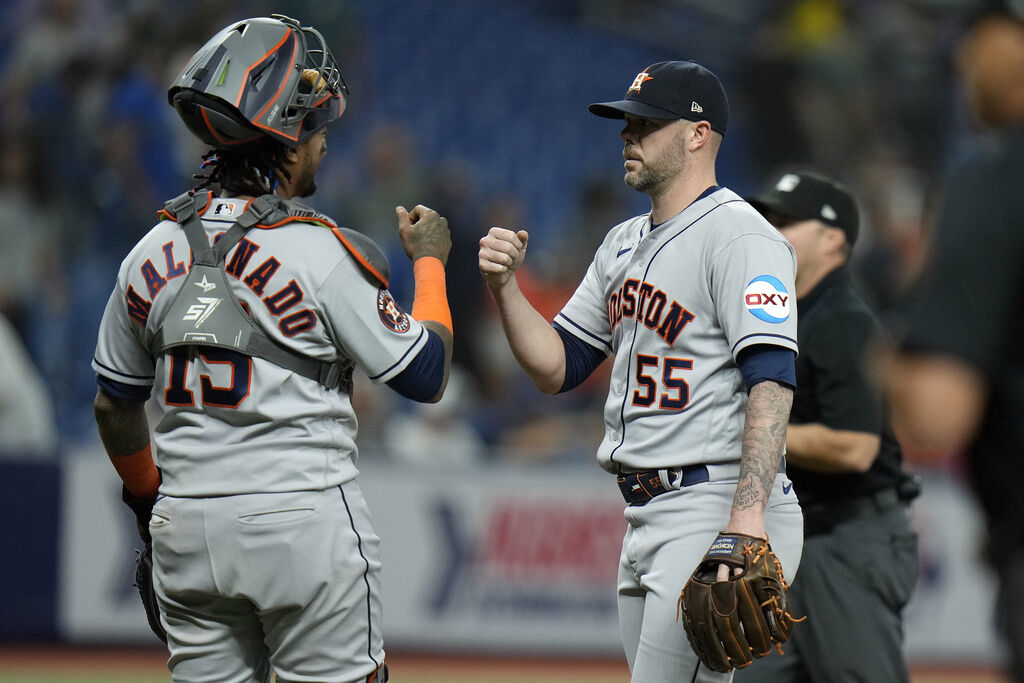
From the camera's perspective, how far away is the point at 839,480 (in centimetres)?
431

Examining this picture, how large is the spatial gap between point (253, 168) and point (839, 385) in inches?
81.1

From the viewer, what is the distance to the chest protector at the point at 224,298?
3.02 metres

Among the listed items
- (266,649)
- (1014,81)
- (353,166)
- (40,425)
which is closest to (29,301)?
(40,425)

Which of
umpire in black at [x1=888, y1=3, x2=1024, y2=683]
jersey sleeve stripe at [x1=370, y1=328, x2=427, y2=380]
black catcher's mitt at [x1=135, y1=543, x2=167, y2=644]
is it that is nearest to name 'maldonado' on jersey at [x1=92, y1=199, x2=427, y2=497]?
jersey sleeve stripe at [x1=370, y1=328, x2=427, y2=380]

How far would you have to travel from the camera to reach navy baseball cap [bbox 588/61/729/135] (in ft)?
11.7

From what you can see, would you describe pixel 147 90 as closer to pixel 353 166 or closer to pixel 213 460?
pixel 353 166

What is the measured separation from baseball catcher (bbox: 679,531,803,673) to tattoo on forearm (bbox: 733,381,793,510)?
4.3 inches

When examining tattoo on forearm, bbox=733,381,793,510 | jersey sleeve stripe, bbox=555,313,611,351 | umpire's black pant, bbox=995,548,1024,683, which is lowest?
umpire's black pant, bbox=995,548,1024,683

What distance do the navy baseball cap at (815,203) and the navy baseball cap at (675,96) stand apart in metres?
0.86

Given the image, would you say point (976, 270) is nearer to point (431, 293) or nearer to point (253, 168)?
point (431, 293)

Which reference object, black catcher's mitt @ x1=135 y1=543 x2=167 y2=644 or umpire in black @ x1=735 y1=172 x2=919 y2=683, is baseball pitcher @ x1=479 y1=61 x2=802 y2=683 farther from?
black catcher's mitt @ x1=135 y1=543 x2=167 y2=644

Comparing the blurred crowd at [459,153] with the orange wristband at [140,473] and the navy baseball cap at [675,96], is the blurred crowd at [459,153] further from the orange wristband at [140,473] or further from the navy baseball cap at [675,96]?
the navy baseball cap at [675,96]

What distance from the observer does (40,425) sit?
8.20 meters

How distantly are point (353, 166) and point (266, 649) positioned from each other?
28.0 ft
